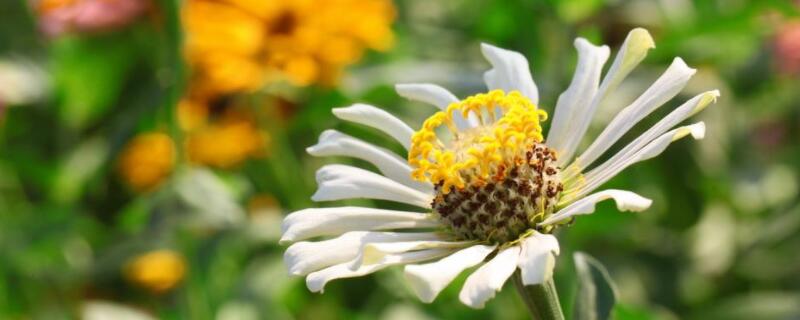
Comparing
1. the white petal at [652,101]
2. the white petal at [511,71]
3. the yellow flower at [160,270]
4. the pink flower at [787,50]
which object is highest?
the pink flower at [787,50]

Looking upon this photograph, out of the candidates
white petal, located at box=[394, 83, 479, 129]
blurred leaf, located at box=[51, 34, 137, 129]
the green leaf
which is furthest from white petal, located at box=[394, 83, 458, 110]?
blurred leaf, located at box=[51, 34, 137, 129]

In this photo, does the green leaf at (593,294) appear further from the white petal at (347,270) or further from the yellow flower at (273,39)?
the yellow flower at (273,39)

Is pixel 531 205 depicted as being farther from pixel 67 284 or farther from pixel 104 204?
pixel 104 204

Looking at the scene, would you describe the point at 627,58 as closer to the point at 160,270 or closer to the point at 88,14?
the point at 88,14

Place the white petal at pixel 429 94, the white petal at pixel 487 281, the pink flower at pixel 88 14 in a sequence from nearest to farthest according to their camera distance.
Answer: the white petal at pixel 487 281 < the white petal at pixel 429 94 < the pink flower at pixel 88 14

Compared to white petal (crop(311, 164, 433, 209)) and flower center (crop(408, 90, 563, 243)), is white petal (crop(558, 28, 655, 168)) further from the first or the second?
white petal (crop(311, 164, 433, 209))

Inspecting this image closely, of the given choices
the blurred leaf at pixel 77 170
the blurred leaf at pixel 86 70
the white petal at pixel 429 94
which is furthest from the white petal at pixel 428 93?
the blurred leaf at pixel 86 70
